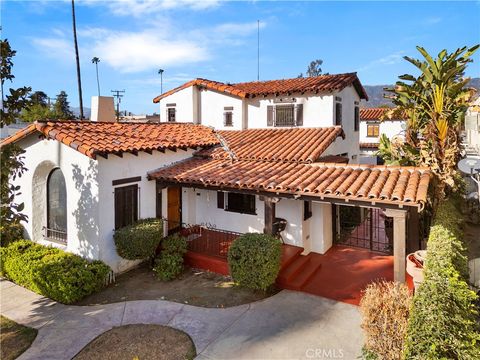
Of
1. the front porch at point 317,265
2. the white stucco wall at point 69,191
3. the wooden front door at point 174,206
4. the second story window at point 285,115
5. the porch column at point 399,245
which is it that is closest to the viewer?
the porch column at point 399,245

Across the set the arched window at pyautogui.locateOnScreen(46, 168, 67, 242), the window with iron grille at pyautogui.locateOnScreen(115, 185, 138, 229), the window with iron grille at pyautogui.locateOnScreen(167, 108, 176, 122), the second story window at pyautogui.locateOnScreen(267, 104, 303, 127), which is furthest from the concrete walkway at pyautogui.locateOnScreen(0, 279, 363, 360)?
the window with iron grille at pyautogui.locateOnScreen(167, 108, 176, 122)

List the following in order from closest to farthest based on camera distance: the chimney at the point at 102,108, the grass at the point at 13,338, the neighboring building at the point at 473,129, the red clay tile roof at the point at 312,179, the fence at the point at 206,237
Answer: the grass at the point at 13,338 → the red clay tile roof at the point at 312,179 → the fence at the point at 206,237 → the chimney at the point at 102,108 → the neighboring building at the point at 473,129

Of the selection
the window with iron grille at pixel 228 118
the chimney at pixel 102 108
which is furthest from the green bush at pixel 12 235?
the window with iron grille at pixel 228 118

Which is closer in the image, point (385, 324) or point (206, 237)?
point (385, 324)

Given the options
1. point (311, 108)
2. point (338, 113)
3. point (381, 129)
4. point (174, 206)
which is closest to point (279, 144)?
point (311, 108)

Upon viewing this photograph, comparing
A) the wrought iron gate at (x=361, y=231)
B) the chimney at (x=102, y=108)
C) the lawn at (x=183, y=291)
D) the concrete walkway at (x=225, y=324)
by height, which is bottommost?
the concrete walkway at (x=225, y=324)

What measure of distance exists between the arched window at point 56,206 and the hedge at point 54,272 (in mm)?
928

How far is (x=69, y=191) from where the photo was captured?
36.4 ft

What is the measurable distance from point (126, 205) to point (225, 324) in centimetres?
575

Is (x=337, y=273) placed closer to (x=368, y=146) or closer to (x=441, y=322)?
(x=441, y=322)

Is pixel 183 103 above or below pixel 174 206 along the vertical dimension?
above

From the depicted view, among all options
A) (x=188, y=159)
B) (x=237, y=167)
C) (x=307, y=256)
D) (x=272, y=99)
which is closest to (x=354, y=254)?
(x=307, y=256)

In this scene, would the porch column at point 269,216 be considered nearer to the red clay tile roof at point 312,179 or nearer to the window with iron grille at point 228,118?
the red clay tile roof at point 312,179

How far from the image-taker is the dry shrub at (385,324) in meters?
5.45
